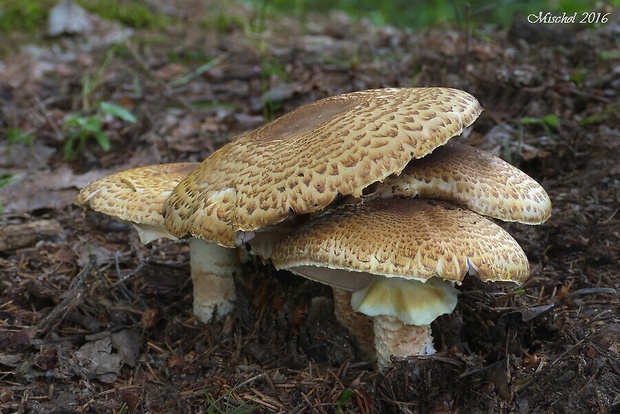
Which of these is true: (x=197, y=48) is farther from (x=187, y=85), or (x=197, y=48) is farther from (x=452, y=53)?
(x=452, y=53)

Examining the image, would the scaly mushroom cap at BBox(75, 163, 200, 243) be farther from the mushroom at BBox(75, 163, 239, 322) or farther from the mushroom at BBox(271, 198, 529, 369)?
the mushroom at BBox(271, 198, 529, 369)

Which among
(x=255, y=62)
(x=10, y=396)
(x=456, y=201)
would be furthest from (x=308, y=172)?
(x=255, y=62)

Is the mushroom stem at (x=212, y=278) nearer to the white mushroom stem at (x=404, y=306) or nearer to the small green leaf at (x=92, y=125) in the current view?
the white mushroom stem at (x=404, y=306)

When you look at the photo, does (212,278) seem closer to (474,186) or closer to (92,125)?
(474,186)

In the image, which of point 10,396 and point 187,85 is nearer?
point 10,396

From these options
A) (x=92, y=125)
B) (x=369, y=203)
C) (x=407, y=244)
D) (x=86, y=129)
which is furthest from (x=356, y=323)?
(x=86, y=129)

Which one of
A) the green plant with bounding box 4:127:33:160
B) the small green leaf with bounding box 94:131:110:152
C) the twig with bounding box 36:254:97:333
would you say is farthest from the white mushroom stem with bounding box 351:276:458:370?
the green plant with bounding box 4:127:33:160
